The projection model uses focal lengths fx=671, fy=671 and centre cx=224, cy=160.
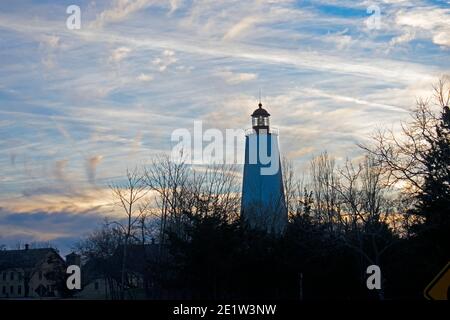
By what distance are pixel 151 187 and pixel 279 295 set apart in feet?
49.5

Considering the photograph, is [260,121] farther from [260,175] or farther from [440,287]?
[440,287]

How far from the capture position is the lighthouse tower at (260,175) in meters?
49.5

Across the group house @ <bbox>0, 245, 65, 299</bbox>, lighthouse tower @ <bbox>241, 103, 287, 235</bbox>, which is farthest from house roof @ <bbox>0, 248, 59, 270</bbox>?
lighthouse tower @ <bbox>241, 103, 287, 235</bbox>

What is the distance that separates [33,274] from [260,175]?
76.3 feet

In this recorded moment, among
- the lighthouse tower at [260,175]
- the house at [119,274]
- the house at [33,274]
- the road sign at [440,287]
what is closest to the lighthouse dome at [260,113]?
the lighthouse tower at [260,175]


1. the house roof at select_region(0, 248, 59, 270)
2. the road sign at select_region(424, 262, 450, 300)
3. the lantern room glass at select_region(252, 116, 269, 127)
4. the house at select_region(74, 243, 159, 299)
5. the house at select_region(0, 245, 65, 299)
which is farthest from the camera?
the house roof at select_region(0, 248, 59, 270)

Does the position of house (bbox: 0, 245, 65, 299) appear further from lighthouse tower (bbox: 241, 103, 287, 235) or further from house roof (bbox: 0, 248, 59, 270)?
lighthouse tower (bbox: 241, 103, 287, 235)

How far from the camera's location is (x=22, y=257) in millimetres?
67000

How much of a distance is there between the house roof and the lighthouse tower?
18.7m

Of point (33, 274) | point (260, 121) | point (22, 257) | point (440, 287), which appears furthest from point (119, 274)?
point (440, 287)

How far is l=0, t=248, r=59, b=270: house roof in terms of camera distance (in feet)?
201

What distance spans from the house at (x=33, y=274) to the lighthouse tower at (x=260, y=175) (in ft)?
51.2
